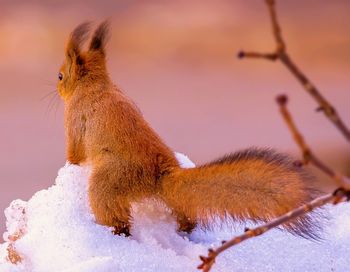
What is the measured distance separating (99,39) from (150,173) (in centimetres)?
93

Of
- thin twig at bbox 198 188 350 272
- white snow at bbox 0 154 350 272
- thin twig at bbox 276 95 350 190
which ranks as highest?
→ thin twig at bbox 276 95 350 190

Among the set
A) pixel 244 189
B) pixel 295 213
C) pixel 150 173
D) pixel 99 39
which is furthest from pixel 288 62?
pixel 99 39

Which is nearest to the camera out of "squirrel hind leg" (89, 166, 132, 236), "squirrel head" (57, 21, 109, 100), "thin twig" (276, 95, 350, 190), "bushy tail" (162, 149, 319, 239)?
"thin twig" (276, 95, 350, 190)

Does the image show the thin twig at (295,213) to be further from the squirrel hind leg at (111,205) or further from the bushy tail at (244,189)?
the squirrel hind leg at (111,205)

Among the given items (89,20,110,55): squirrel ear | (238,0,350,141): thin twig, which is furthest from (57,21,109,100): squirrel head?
(238,0,350,141): thin twig

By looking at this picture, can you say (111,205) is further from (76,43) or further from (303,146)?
(303,146)

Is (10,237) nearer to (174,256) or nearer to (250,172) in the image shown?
(174,256)

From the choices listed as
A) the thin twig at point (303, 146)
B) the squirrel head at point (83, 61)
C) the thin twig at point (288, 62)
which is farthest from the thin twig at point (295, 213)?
the squirrel head at point (83, 61)

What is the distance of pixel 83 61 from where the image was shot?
3135 millimetres

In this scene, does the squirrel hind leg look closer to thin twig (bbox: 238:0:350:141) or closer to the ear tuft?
the ear tuft

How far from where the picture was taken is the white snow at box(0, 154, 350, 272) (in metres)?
2.16

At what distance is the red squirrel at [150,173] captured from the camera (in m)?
2.15

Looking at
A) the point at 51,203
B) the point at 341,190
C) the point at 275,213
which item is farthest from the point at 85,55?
the point at 341,190

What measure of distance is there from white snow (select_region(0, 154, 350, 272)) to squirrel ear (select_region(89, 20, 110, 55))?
658 mm
